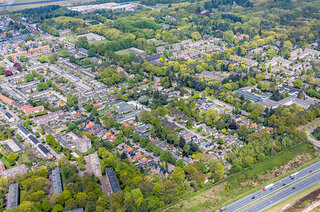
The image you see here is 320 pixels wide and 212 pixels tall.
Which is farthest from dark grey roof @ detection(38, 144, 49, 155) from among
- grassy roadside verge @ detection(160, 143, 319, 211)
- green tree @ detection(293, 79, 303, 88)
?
green tree @ detection(293, 79, 303, 88)

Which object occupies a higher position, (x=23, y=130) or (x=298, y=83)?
(x=298, y=83)

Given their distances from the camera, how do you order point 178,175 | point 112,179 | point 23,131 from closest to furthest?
point 178,175, point 112,179, point 23,131

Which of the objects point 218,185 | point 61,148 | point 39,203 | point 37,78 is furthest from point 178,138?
point 37,78

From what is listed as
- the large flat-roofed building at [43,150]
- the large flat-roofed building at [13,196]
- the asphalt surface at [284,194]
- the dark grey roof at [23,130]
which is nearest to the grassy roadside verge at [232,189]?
the asphalt surface at [284,194]

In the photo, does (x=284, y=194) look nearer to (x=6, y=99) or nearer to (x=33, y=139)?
(x=33, y=139)

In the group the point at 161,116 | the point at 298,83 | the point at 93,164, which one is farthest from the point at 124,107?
the point at 298,83

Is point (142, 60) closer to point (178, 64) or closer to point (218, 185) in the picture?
point (178, 64)

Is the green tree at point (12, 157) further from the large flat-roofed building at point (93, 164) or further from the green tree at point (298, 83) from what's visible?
the green tree at point (298, 83)
